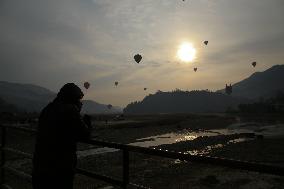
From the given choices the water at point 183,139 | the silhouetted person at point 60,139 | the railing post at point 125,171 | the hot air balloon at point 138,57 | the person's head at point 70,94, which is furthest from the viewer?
the hot air balloon at point 138,57

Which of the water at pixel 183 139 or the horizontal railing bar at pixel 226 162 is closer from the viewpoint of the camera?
the horizontal railing bar at pixel 226 162

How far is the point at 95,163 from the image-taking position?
25.6m

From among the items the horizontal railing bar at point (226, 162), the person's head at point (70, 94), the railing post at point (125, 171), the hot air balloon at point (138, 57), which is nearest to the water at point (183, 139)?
the hot air balloon at point (138, 57)

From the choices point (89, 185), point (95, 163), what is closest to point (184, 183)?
point (89, 185)

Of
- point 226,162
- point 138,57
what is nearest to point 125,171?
point 226,162

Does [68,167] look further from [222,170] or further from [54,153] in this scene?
[222,170]

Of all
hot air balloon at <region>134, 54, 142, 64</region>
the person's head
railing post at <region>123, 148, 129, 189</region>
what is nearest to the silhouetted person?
the person's head

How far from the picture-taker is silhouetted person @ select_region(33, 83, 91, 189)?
4996 mm

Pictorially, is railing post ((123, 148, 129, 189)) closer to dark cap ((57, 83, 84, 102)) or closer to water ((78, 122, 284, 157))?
dark cap ((57, 83, 84, 102))

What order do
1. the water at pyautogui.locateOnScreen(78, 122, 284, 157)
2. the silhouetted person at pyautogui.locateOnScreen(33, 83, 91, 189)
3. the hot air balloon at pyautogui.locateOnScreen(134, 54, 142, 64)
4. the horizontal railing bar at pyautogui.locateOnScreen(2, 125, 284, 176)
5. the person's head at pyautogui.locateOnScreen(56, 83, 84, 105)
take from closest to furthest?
the horizontal railing bar at pyautogui.locateOnScreen(2, 125, 284, 176) < the silhouetted person at pyautogui.locateOnScreen(33, 83, 91, 189) < the person's head at pyautogui.locateOnScreen(56, 83, 84, 105) < the water at pyautogui.locateOnScreen(78, 122, 284, 157) < the hot air balloon at pyautogui.locateOnScreen(134, 54, 142, 64)

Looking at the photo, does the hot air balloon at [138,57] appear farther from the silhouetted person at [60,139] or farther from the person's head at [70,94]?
the silhouetted person at [60,139]

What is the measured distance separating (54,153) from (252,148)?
30.2 m

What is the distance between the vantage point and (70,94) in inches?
203

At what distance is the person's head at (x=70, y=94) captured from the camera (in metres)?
5.16
